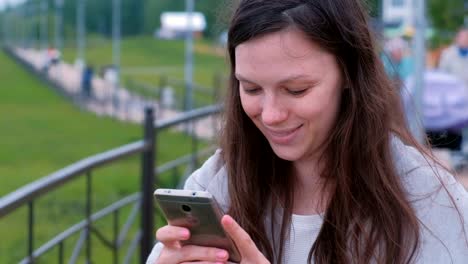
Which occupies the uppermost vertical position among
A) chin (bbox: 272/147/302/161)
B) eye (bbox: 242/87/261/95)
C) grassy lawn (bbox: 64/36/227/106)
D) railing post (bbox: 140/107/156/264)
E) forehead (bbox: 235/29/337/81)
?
forehead (bbox: 235/29/337/81)

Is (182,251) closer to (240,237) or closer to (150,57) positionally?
(240,237)

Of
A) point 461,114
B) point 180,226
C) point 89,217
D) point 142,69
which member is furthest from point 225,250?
point 142,69

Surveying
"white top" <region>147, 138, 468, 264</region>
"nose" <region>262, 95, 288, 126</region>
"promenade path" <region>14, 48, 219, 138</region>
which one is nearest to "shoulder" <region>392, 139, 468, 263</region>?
"white top" <region>147, 138, 468, 264</region>

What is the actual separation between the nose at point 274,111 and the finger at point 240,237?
0.59ft

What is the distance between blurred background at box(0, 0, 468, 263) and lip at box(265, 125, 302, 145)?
9.0 inches

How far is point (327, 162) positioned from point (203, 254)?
290 millimetres

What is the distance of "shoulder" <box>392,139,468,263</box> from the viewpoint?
5.26 feet

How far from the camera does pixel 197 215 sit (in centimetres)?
155

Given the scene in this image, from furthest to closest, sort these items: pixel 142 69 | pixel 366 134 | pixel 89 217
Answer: pixel 142 69, pixel 89 217, pixel 366 134

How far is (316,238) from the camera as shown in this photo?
164 centimetres

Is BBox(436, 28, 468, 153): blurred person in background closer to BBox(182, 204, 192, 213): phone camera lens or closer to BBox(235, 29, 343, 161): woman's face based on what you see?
BBox(235, 29, 343, 161): woman's face

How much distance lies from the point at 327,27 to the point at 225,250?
0.42m

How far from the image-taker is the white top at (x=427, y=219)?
5.26ft

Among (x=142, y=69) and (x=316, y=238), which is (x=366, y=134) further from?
(x=142, y=69)
